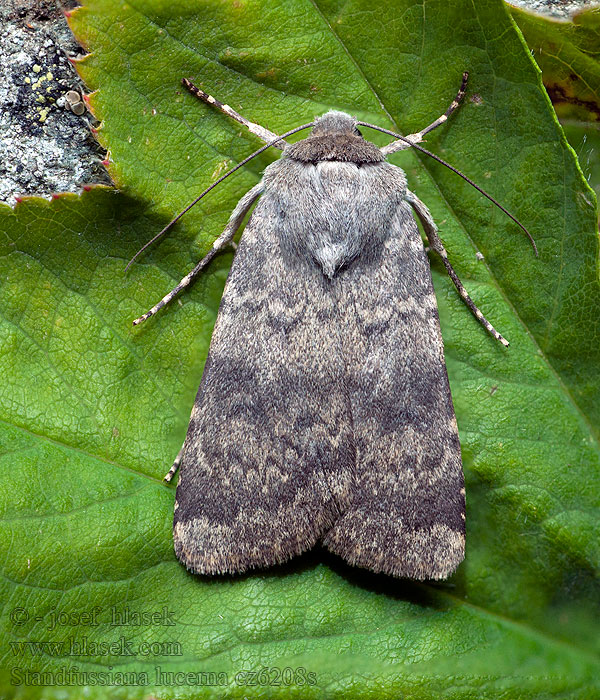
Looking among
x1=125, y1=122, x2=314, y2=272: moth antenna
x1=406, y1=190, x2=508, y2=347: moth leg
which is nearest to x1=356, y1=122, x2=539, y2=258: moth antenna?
x1=406, y1=190, x2=508, y2=347: moth leg

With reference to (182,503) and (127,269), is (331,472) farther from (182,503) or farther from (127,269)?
(127,269)

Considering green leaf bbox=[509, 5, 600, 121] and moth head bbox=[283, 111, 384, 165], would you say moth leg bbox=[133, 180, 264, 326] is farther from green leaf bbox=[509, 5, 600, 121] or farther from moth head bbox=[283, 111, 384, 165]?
green leaf bbox=[509, 5, 600, 121]

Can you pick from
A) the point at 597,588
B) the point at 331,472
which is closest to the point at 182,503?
the point at 331,472

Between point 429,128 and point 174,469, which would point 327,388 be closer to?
point 174,469

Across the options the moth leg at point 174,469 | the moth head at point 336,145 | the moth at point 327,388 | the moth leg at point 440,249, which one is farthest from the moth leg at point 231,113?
the moth leg at point 174,469

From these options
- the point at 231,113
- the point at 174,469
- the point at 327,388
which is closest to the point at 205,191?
the point at 231,113

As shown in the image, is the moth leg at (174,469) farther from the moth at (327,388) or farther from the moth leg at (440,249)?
the moth leg at (440,249)
